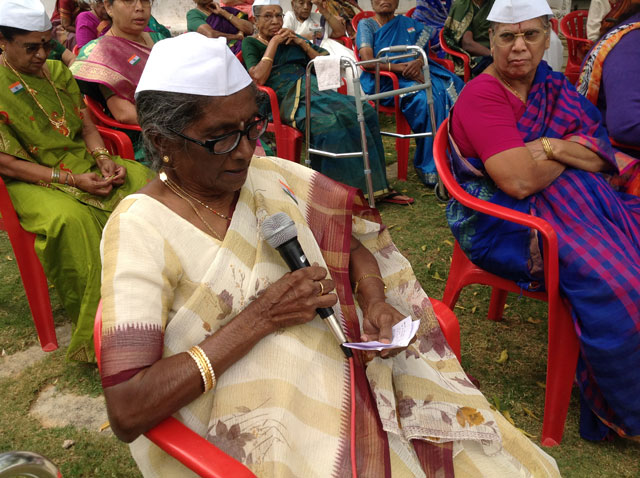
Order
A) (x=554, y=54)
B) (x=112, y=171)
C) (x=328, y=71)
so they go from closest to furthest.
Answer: (x=112, y=171) < (x=328, y=71) < (x=554, y=54)

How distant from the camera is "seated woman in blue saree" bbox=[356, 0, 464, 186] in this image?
17.7 ft

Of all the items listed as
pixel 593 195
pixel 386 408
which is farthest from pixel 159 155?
pixel 593 195

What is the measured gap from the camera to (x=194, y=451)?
1.31 meters

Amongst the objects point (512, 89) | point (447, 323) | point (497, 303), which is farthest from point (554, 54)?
point (447, 323)

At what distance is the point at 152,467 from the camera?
1452 mm

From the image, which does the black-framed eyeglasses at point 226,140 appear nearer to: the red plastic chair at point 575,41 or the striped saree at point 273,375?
the striped saree at point 273,375

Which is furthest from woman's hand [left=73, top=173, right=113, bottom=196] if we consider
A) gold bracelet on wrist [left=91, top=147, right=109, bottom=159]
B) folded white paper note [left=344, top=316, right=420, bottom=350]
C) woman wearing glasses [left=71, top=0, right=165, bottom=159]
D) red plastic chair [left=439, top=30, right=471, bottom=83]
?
red plastic chair [left=439, top=30, right=471, bottom=83]

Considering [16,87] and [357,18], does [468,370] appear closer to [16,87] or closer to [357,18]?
[16,87]

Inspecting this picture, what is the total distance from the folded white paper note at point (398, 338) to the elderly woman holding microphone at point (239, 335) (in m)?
0.04

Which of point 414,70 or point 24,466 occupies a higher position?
point 24,466

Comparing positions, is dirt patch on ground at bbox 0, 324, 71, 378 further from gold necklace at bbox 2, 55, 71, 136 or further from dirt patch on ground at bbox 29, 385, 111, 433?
gold necklace at bbox 2, 55, 71, 136

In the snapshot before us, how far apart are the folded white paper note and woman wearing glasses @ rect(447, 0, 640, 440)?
1.03m

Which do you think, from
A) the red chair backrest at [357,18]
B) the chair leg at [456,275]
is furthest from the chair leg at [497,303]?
the red chair backrest at [357,18]

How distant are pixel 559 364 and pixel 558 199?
0.66 m
